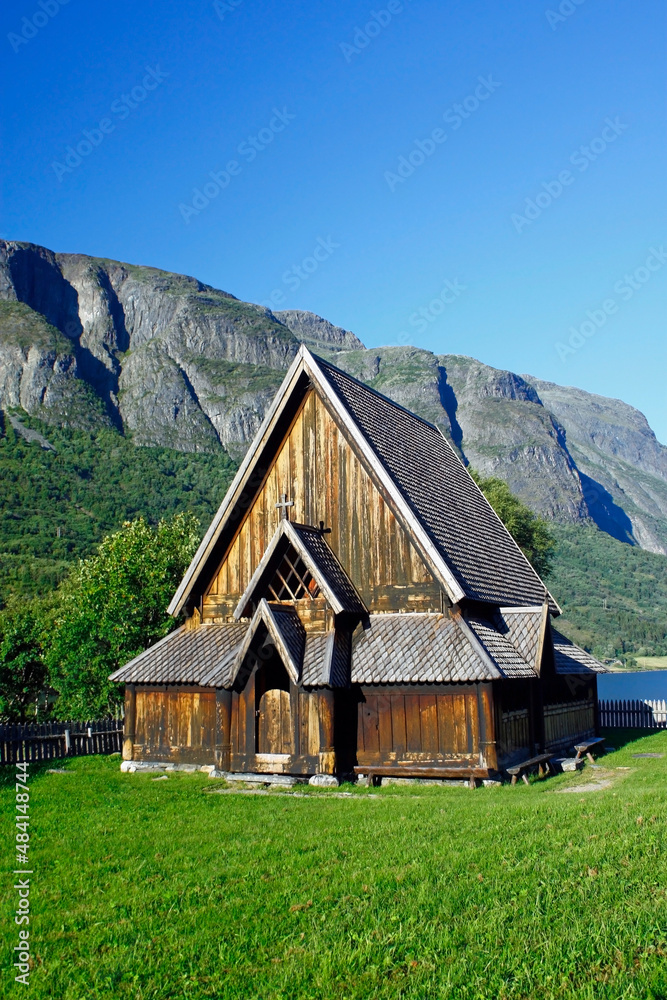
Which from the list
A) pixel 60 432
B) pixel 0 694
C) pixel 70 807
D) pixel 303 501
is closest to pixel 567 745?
pixel 303 501

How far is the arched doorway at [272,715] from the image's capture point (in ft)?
60.9

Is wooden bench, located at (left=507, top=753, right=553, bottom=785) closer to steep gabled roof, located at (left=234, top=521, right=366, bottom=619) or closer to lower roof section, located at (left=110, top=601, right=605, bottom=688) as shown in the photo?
lower roof section, located at (left=110, top=601, right=605, bottom=688)

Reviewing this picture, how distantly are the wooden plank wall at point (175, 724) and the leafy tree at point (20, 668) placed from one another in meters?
23.3

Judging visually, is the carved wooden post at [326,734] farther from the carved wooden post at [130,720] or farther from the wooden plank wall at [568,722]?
the wooden plank wall at [568,722]

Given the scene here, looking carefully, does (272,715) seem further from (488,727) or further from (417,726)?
(488,727)

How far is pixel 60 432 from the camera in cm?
17862

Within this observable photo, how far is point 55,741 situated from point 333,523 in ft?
36.9

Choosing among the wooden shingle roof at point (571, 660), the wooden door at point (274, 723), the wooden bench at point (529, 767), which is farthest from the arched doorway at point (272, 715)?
the wooden shingle roof at point (571, 660)

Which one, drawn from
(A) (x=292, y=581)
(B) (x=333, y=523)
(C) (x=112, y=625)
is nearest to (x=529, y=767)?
(A) (x=292, y=581)

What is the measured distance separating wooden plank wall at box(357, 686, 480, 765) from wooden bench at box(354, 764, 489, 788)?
7.0 inches

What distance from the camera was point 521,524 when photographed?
170ft

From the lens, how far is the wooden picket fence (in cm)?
3559

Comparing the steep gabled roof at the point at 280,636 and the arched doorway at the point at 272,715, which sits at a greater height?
the steep gabled roof at the point at 280,636

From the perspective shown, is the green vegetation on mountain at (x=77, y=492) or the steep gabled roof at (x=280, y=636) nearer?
the steep gabled roof at (x=280, y=636)
